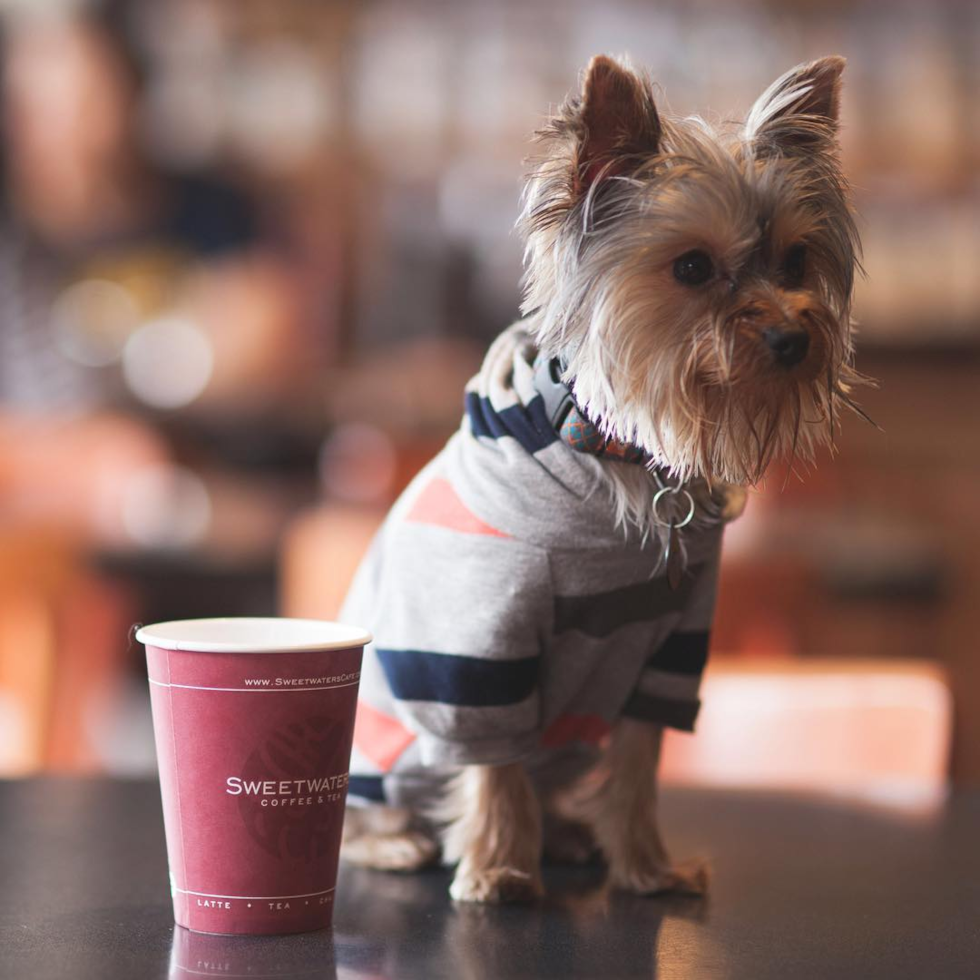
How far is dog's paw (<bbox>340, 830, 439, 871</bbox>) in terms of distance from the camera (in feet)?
3.68

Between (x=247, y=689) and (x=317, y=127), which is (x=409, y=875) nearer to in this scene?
(x=247, y=689)

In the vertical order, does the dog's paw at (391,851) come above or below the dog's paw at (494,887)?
below

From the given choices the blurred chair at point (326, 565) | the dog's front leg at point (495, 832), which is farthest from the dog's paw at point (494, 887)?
the blurred chair at point (326, 565)

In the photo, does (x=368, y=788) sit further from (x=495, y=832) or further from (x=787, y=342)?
(x=787, y=342)

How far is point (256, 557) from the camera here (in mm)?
4074

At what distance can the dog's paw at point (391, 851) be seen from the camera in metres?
1.12

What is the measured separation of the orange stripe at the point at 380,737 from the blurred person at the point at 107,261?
3.97 m

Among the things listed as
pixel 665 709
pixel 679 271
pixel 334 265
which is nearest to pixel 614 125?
pixel 679 271

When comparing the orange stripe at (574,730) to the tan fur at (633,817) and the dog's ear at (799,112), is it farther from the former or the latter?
the dog's ear at (799,112)

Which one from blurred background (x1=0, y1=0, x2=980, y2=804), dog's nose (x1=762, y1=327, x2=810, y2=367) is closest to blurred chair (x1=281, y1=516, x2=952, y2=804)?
dog's nose (x1=762, y1=327, x2=810, y2=367)

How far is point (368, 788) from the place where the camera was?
3.89 feet

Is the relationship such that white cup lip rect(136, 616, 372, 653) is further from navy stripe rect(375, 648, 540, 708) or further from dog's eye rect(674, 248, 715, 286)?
dog's eye rect(674, 248, 715, 286)

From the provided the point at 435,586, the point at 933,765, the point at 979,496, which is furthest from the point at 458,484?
the point at 979,496

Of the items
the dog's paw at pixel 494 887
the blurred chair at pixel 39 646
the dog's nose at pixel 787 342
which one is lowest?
the blurred chair at pixel 39 646
